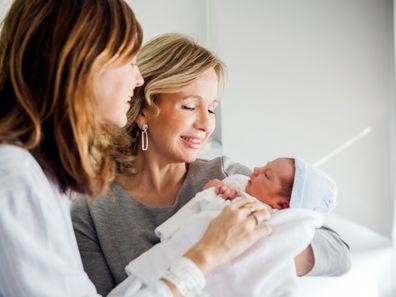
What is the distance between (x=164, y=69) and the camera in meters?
1.56

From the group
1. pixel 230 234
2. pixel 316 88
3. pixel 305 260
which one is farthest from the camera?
pixel 316 88

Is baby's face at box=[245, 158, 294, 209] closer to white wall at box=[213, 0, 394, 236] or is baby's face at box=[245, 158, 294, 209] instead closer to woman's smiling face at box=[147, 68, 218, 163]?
woman's smiling face at box=[147, 68, 218, 163]

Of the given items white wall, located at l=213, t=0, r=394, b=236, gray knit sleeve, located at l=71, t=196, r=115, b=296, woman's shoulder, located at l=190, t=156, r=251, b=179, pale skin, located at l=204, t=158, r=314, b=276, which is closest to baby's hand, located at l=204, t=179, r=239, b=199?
pale skin, located at l=204, t=158, r=314, b=276

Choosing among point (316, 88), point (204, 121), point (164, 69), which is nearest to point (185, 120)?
point (204, 121)

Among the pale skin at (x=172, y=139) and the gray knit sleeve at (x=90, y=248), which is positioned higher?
the pale skin at (x=172, y=139)

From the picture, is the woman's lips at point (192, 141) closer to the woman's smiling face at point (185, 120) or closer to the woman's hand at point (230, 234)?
the woman's smiling face at point (185, 120)

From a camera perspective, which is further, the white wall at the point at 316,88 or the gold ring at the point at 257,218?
the white wall at the point at 316,88

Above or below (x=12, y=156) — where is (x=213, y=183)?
below

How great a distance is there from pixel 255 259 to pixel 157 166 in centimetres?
50

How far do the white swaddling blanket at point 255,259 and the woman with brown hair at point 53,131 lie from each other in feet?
0.37

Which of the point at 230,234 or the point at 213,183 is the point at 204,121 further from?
the point at 230,234

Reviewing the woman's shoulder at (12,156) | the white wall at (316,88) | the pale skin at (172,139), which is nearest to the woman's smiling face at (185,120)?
the pale skin at (172,139)

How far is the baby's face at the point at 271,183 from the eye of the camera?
1489 millimetres

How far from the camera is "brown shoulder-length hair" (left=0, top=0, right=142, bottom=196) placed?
107 centimetres
